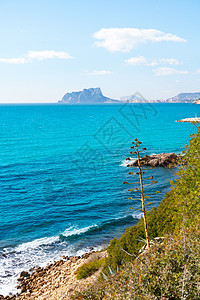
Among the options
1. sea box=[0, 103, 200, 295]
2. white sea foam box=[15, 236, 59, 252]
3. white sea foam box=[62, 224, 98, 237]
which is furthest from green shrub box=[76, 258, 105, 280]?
white sea foam box=[62, 224, 98, 237]

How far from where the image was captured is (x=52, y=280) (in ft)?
67.1

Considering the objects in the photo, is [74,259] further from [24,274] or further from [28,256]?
[28,256]

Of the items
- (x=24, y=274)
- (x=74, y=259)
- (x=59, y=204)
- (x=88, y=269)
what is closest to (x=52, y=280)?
(x=24, y=274)

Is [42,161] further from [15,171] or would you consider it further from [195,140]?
[195,140]

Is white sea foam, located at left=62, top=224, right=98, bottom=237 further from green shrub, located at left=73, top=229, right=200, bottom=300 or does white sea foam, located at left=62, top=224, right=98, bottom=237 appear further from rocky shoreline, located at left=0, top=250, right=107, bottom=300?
green shrub, located at left=73, top=229, right=200, bottom=300

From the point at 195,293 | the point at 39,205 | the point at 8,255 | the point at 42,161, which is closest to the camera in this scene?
the point at 195,293

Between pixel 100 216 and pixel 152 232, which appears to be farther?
pixel 100 216

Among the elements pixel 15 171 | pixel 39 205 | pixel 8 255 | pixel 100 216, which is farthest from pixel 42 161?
pixel 8 255

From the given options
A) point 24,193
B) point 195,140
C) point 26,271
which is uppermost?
point 195,140

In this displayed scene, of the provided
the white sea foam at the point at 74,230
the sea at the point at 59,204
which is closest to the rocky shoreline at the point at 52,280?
the sea at the point at 59,204

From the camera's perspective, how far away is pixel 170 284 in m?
7.86

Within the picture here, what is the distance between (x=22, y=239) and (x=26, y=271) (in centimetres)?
518

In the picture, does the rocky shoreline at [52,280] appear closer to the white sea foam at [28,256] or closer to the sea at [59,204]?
the white sea foam at [28,256]

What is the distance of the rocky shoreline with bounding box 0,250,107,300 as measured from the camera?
17844 millimetres
